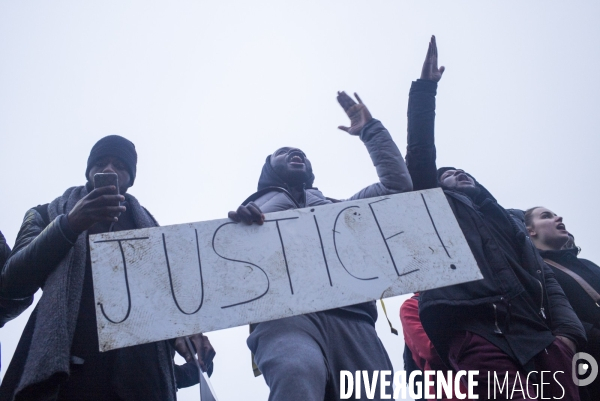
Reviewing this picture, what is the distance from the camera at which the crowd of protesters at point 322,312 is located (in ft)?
7.07

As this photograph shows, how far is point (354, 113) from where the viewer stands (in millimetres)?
3436

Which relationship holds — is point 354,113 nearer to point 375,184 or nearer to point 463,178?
point 375,184

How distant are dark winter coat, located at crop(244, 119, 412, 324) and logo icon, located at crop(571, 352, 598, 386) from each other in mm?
1213

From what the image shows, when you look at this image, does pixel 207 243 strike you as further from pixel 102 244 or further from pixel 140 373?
pixel 140 373

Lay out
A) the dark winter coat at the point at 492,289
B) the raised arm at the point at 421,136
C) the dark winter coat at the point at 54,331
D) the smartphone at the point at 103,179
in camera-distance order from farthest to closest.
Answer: the raised arm at the point at 421,136, the dark winter coat at the point at 492,289, the smartphone at the point at 103,179, the dark winter coat at the point at 54,331

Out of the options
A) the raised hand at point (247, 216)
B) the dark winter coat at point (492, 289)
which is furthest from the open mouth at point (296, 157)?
the raised hand at point (247, 216)

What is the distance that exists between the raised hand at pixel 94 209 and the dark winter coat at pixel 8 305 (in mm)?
566

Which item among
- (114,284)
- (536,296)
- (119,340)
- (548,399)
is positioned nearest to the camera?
(119,340)

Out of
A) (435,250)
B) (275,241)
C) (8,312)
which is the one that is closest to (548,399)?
(435,250)

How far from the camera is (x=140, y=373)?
2252mm

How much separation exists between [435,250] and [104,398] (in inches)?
61.6

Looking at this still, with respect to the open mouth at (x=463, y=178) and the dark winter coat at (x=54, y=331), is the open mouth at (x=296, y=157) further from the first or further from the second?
the dark winter coat at (x=54, y=331)

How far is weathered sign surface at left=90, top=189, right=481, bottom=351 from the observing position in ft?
7.18

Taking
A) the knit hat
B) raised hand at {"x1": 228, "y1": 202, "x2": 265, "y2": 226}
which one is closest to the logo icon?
raised hand at {"x1": 228, "y1": 202, "x2": 265, "y2": 226}
